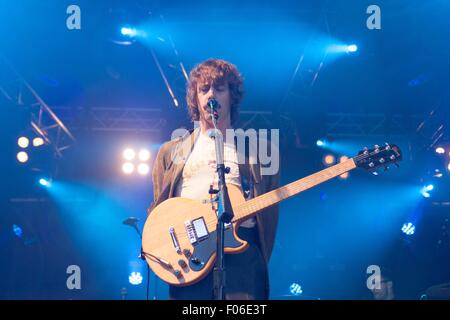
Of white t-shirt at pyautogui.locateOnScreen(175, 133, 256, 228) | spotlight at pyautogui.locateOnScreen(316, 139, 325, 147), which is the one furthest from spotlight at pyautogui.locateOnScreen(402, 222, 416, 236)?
white t-shirt at pyautogui.locateOnScreen(175, 133, 256, 228)

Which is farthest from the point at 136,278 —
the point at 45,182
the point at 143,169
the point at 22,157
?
the point at 22,157

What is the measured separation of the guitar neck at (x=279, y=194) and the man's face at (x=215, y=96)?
0.72 meters

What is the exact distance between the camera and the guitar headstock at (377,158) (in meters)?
3.51

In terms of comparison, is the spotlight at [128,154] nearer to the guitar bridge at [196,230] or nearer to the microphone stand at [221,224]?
the guitar bridge at [196,230]

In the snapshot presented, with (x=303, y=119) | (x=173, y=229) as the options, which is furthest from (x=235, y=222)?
(x=303, y=119)

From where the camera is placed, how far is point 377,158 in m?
3.54

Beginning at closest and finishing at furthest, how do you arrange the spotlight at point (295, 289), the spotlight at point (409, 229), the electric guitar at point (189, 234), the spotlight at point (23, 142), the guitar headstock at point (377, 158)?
1. the electric guitar at point (189, 234)
2. the guitar headstock at point (377, 158)
3. the spotlight at point (295, 289)
4. the spotlight at point (23, 142)
5. the spotlight at point (409, 229)

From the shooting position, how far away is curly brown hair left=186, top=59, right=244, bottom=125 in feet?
11.4

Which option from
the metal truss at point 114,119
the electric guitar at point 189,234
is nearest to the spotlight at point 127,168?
the metal truss at point 114,119

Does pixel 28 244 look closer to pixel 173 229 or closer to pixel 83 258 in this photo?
pixel 83 258

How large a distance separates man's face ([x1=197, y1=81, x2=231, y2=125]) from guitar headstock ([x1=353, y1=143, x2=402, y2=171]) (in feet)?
3.37

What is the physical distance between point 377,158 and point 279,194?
0.92 meters

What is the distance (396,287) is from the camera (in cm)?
996

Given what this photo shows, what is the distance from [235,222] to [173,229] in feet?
1.37
